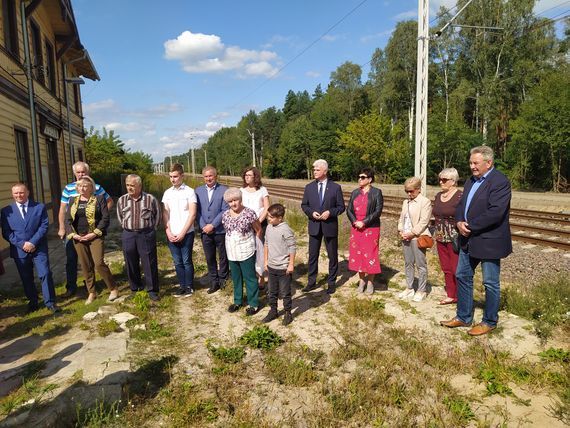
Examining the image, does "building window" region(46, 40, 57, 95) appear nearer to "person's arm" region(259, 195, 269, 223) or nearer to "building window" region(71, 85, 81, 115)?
"building window" region(71, 85, 81, 115)

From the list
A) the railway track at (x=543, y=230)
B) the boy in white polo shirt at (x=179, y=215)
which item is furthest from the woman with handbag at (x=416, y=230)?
the railway track at (x=543, y=230)

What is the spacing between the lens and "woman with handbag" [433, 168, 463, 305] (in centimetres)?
469

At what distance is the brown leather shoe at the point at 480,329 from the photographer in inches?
163

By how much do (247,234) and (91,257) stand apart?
8.46 ft

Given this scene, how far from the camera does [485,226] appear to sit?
12.7ft

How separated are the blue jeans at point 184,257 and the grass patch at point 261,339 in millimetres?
1880

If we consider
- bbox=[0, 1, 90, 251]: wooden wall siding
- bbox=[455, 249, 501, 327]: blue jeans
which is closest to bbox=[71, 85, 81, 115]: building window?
bbox=[0, 1, 90, 251]: wooden wall siding

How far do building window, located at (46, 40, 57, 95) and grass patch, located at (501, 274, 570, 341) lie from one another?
51.3 feet

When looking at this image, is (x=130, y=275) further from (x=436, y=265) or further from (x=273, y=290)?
(x=436, y=265)

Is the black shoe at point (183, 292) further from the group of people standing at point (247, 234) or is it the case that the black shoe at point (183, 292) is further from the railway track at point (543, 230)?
the railway track at point (543, 230)

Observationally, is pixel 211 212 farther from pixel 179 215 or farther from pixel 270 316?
pixel 270 316

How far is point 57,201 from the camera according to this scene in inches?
560

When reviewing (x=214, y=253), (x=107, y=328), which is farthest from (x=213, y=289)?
(x=107, y=328)

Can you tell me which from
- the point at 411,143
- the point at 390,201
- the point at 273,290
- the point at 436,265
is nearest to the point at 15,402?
the point at 273,290
